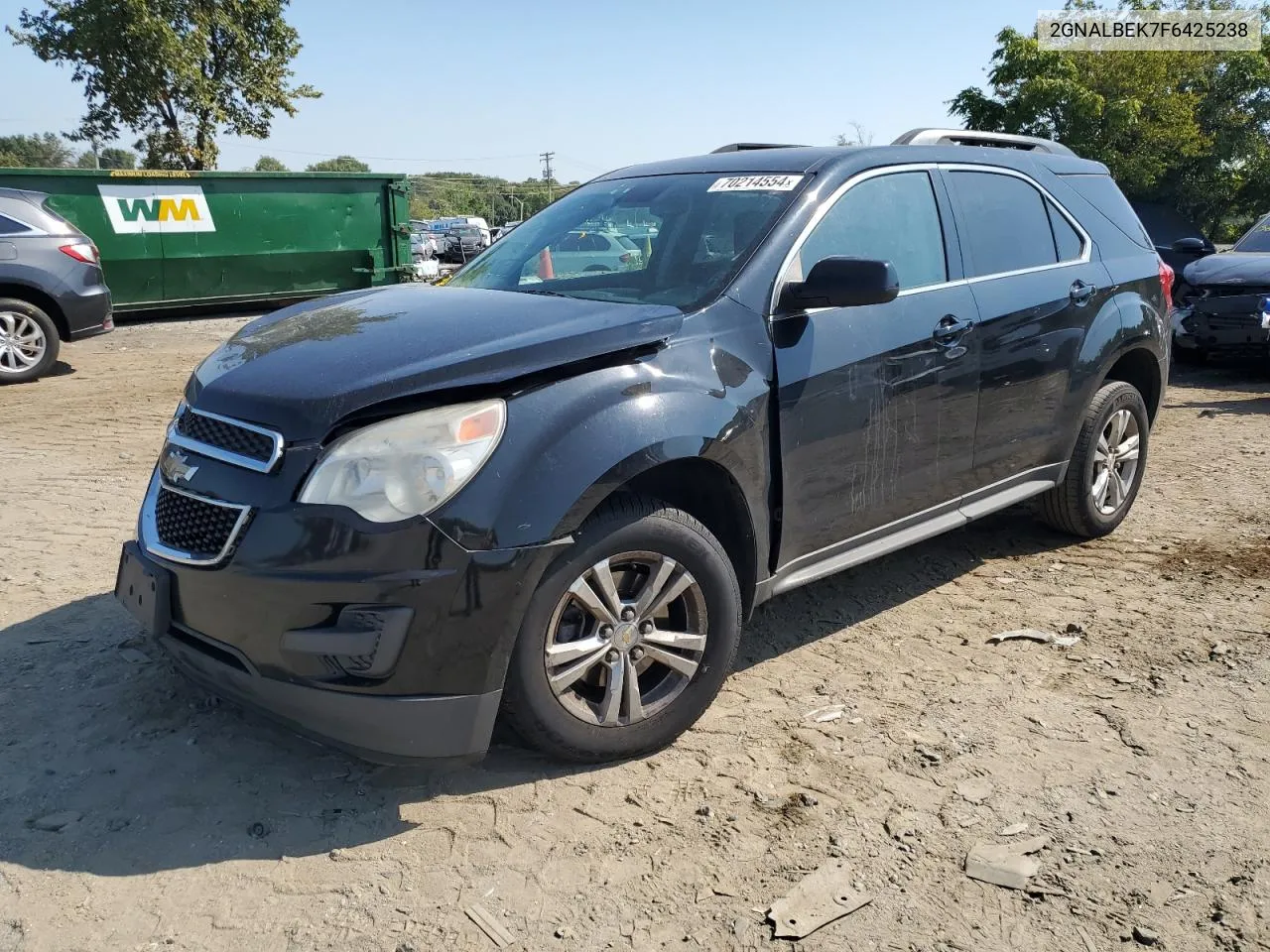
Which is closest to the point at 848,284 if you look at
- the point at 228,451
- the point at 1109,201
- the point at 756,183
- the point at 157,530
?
the point at 756,183

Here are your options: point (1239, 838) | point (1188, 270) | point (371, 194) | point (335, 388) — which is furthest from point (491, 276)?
point (371, 194)

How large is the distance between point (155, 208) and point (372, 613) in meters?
14.2

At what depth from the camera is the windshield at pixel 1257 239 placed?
1034 cm

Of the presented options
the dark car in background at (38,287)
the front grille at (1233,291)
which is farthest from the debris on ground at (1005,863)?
the dark car in background at (38,287)

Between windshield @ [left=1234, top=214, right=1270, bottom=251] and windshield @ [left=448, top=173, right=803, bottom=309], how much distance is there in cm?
879

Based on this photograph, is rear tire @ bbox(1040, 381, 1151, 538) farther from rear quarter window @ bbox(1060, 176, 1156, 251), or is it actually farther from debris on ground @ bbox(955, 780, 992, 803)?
debris on ground @ bbox(955, 780, 992, 803)

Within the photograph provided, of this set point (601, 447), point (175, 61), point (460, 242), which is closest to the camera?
point (601, 447)

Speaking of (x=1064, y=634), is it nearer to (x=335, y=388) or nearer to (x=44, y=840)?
(x=335, y=388)

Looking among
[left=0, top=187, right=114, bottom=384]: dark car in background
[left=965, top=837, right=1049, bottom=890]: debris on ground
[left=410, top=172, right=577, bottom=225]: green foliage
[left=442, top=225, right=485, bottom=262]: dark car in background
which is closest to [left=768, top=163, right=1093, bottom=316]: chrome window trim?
[left=965, top=837, right=1049, bottom=890]: debris on ground

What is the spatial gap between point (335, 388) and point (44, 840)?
1423 millimetres

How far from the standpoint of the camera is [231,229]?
50.2 ft

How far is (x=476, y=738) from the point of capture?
2.70 metres

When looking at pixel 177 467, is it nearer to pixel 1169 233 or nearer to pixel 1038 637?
pixel 1038 637

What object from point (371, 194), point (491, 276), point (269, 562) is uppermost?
point (371, 194)
